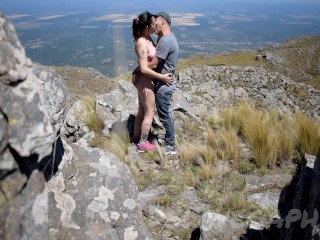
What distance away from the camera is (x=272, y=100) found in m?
14.0

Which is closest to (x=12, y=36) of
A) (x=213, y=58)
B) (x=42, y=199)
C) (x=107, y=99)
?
(x=42, y=199)

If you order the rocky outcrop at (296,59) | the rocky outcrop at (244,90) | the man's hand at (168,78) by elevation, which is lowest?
the rocky outcrop at (296,59)

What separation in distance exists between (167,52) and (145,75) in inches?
23.5

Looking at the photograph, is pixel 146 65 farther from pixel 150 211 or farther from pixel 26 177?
pixel 26 177

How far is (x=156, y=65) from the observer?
5621 millimetres

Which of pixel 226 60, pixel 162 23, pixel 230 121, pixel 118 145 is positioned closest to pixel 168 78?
pixel 162 23

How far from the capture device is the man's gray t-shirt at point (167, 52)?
17.8 feet

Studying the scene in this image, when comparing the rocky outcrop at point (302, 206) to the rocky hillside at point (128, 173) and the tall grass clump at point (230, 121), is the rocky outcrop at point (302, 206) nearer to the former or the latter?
the rocky hillside at point (128, 173)

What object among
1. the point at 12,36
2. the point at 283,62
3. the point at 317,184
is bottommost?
the point at 283,62

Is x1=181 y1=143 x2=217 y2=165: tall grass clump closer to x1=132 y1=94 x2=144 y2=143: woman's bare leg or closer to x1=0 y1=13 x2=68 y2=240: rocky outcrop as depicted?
x1=132 y1=94 x2=144 y2=143: woman's bare leg

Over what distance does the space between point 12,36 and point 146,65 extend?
145 inches

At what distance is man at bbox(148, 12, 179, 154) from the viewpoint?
546 cm

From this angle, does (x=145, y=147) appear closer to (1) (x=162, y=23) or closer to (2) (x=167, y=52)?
(2) (x=167, y=52)

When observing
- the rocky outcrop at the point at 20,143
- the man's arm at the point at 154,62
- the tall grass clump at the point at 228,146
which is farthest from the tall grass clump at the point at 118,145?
the rocky outcrop at the point at 20,143
